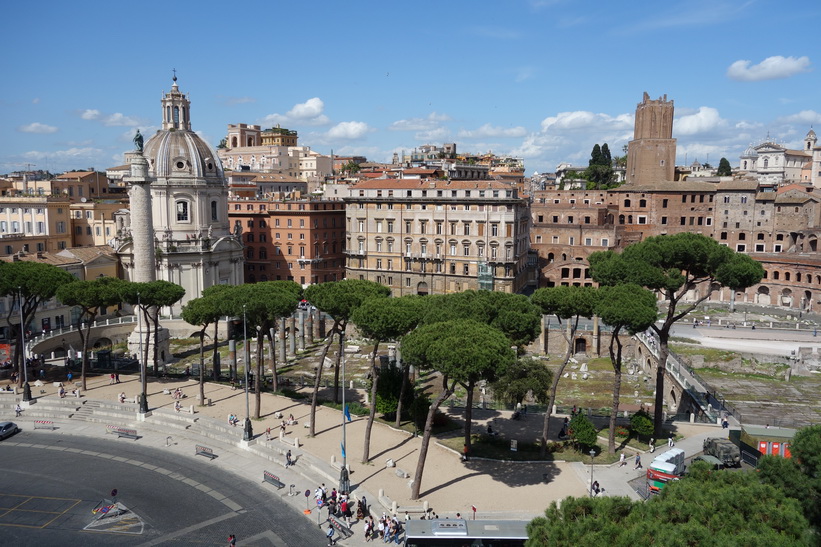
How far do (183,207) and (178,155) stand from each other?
17.8ft

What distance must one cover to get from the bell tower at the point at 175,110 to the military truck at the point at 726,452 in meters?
59.4

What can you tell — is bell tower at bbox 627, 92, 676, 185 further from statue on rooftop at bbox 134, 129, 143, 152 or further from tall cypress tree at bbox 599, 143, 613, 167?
statue on rooftop at bbox 134, 129, 143, 152

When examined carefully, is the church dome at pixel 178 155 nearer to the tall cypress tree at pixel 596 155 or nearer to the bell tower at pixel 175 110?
the bell tower at pixel 175 110

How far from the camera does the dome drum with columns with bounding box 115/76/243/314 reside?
213ft

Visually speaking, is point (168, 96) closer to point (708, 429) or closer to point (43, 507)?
point (43, 507)

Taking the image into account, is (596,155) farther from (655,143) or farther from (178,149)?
(178,149)

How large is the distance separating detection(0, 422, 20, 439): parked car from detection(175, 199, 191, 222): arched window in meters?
32.7

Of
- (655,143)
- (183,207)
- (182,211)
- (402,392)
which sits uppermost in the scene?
(655,143)

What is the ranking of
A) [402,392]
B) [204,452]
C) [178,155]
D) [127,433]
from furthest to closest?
1. [178,155]
2. [127,433]
3. [402,392]
4. [204,452]

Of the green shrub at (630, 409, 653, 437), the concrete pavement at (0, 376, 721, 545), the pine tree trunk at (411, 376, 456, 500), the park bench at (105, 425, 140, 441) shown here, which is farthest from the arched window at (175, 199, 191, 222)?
the green shrub at (630, 409, 653, 437)

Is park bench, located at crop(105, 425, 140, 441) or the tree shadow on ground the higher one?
the tree shadow on ground

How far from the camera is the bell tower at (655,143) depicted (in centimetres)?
9856

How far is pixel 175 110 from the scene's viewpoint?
6800 centimetres

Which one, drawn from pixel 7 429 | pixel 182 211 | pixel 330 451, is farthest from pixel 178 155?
pixel 330 451
